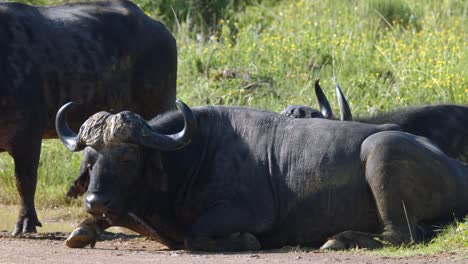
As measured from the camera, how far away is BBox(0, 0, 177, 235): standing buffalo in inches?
416

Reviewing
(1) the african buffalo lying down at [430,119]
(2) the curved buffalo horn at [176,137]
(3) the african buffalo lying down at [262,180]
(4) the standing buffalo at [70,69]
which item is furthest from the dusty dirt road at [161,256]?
(1) the african buffalo lying down at [430,119]

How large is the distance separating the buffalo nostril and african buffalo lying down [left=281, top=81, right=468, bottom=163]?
2.74m

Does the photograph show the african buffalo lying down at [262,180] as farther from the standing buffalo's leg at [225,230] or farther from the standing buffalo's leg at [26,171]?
the standing buffalo's leg at [26,171]

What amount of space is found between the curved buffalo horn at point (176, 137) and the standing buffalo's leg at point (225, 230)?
609mm

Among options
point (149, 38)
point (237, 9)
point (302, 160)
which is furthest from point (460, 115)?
point (237, 9)

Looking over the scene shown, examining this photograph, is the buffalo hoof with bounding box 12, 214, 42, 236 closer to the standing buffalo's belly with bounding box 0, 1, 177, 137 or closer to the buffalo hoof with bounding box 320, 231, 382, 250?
the standing buffalo's belly with bounding box 0, 1, 177, 137

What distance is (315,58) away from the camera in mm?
15695

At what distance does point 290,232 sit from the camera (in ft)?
29.8

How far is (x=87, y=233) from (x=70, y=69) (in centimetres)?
300

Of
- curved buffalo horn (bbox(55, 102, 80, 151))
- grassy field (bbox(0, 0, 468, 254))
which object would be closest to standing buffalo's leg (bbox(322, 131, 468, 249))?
curved buffalo horn (bbox(55, 102, 80, 151))

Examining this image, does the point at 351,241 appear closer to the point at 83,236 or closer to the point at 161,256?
the point at 161,256

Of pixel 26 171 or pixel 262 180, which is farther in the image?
pixel 26 171

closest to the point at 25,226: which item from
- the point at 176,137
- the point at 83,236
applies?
the point at 83,236

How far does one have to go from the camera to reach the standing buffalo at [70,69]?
1055 cm
